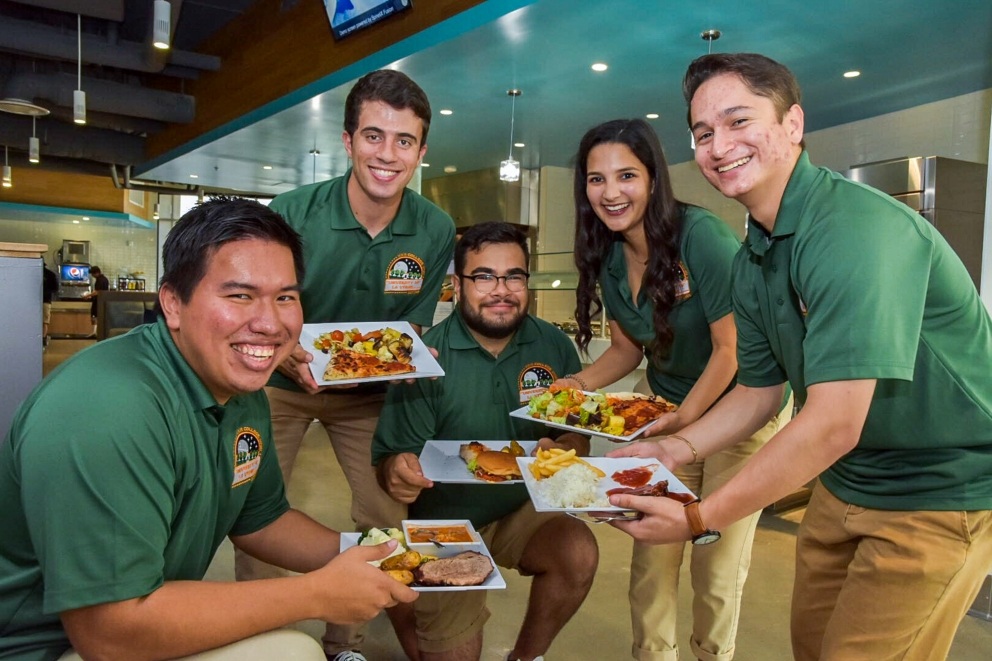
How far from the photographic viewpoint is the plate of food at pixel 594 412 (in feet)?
7.34

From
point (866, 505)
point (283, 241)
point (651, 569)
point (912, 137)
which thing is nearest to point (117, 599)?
point (283, 241)

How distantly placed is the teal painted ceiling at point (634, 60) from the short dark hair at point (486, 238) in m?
2.72

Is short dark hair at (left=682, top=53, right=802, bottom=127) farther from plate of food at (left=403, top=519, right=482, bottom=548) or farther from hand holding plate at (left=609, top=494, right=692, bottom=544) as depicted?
plate of food at (left=403, top=519, right=482, bottom=548)

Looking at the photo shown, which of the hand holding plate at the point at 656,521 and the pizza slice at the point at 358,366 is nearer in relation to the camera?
the hand holding plate at the point at 656,521

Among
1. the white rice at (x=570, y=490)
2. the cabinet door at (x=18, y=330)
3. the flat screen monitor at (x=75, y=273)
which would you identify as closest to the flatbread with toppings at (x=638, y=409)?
the white rice at (x=570, y=490)

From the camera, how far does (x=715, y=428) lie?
2.06 metres

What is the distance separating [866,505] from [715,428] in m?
0.51

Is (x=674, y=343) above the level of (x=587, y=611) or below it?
above

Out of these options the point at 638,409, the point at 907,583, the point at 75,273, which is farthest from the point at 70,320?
the point at 907,583

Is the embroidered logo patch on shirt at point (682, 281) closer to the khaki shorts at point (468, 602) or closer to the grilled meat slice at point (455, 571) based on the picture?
the khaki shorts at point (468, 602)

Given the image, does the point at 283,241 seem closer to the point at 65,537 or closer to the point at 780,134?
the point at 65,537

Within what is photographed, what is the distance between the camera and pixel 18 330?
2777 millimetres

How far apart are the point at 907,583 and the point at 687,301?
112cm

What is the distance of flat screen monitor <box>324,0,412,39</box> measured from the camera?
5652 millimetres
